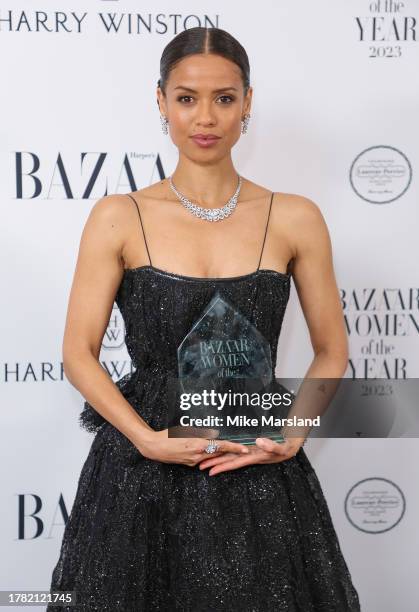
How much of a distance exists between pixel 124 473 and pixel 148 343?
213 mm

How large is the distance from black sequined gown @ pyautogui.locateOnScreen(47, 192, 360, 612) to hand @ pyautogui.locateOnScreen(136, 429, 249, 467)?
0.04 m

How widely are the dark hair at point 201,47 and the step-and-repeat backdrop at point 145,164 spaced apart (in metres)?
0.58

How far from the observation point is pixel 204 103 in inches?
57.7

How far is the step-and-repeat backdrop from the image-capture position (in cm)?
205

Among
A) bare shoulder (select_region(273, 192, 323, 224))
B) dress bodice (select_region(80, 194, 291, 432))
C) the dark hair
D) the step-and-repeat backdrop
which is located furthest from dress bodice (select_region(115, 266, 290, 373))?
the step-and-repeat backdrop

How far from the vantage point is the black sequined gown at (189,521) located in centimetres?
139

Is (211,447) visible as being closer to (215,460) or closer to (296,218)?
(215,460)

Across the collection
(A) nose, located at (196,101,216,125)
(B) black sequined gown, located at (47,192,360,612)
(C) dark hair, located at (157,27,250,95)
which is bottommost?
(B) black sequined gown, located at (47,192,360,612)

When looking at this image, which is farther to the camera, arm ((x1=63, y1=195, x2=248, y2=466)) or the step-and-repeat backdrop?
the step-and-repeat backdrop

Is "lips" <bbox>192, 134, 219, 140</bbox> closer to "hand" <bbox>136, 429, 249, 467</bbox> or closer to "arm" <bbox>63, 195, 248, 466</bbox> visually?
"arm" <bbox>63, 195, 248, 466</bbox>

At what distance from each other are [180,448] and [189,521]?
0.39 feet

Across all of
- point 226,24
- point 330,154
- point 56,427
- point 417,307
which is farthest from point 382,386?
point 226,24

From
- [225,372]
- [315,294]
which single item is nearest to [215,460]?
[225,372]

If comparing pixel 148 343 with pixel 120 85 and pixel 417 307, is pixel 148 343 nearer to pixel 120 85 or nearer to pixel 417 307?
pixel 120 85
